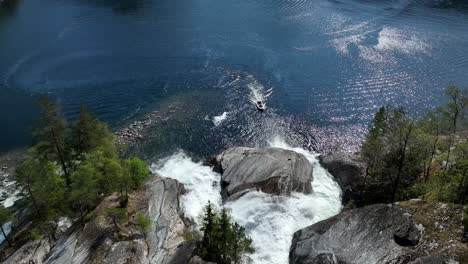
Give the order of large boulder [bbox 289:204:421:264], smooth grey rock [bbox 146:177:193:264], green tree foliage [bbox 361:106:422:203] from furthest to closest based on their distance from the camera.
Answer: green tree foliage [bbox 361:106:422:203], smooth grey rock [bbox 146:177:193:264], large boulder [bbox 289:204:421:264]

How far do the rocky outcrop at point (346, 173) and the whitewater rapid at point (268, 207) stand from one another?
1.18m

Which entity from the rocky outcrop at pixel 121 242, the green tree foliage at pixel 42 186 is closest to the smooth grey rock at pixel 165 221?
the rocky outcrop at pixel 121 242

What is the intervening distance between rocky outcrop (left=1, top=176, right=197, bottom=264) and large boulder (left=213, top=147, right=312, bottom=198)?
13155mm

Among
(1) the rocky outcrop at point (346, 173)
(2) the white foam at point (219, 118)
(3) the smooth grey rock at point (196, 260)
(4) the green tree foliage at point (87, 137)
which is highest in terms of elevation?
(4) the green tree foliage at point (87, 137)

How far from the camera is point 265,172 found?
72.4 m

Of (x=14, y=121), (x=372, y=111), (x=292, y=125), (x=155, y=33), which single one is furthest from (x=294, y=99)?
(x=14, y=121)

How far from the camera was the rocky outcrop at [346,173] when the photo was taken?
70.9 meters

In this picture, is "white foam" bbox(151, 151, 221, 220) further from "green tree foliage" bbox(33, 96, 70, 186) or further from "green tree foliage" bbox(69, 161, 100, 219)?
"green tree foliage" bbox(33, 96, 70, 186)

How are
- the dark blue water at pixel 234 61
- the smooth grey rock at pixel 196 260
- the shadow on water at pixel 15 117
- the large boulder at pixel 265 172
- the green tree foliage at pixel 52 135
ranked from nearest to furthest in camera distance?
the smooth grey rock at pixel 196 260, the green tree foliage at pixel 52 135, the large boulder at pixel 265 172, the shadow on water at pixel 15 117, the dark blue water at pixel 234 61

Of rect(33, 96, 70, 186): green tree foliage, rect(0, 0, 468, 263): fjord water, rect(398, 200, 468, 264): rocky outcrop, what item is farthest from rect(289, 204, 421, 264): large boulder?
rect(33, 96, 70, 186): green tree foliage

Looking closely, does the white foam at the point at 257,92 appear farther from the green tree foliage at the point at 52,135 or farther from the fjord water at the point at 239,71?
the green tree foliage at the point at 52,135

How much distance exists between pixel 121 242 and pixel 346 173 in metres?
40.9

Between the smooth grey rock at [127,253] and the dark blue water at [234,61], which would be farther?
the dark blue water at [234,61]

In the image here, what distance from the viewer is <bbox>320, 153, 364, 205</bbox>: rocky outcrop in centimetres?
7088
